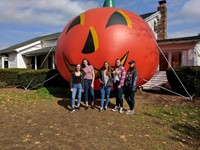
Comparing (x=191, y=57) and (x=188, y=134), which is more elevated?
(x=191, y=57)

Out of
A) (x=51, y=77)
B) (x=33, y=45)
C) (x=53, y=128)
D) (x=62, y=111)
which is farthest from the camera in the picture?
(x=33, y=45)

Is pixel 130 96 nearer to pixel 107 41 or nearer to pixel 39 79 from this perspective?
pixel 107 41

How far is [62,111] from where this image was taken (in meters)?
7.72

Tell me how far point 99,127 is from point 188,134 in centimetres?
216

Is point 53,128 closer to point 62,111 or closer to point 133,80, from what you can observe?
point 62,111

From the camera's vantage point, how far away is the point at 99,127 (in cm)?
600

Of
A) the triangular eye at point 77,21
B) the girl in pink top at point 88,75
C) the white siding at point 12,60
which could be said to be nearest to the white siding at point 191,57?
the triangular eye at point 77,21

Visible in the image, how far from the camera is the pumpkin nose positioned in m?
7.96

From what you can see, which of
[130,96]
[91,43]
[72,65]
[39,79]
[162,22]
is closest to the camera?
[130,96]

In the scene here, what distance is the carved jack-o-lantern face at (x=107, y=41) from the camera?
26.0 ft

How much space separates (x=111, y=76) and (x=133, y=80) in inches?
33.1

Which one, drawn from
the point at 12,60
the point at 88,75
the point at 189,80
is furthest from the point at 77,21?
the point at 12,60

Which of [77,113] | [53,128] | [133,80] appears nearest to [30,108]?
[77,113]

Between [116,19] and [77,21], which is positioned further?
[77,21]
